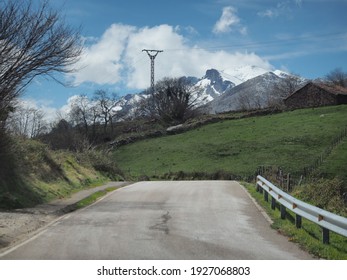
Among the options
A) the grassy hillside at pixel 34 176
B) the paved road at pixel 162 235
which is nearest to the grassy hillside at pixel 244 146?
the grassy hillside at pixel 34 176

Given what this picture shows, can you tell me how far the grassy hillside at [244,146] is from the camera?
46406 mm

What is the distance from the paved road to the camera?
28.2 ft

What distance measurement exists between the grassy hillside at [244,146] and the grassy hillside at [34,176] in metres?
18.2

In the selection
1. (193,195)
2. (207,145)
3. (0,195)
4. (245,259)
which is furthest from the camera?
(207,145)

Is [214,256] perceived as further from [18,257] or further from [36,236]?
[36,236]

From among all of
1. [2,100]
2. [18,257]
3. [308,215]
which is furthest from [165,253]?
[2,100]

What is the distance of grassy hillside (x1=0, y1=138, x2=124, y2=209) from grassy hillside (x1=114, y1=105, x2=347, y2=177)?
18.2 m

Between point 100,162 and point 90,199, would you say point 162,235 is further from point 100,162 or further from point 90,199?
point 100,162

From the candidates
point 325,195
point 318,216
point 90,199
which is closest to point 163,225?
point 318,216

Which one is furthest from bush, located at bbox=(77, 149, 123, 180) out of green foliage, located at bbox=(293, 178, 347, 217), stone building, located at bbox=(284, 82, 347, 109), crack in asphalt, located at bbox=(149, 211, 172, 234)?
stone building, located at bbox=(284, 82, 347, 109)

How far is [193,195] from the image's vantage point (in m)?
20.6

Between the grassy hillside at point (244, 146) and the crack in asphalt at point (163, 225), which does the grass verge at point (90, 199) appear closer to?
the crack in asphalt at point (163, 225)

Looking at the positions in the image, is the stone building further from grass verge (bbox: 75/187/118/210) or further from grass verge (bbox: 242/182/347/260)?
grass verge (bbox: 242/182/347/260)

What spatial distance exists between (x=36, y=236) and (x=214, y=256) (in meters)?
4.63
